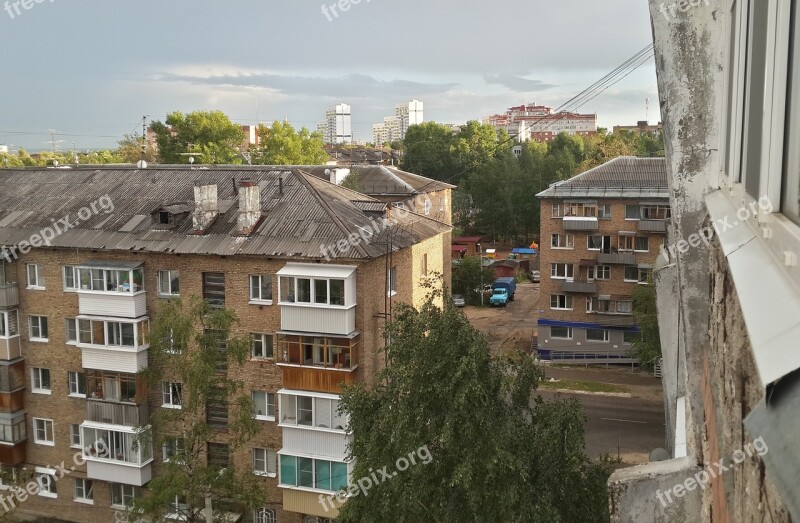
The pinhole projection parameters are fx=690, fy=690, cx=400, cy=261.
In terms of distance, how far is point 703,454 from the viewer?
13.1 ft

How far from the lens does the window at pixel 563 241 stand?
33312 mm

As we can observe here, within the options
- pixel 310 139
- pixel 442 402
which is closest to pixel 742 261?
pixel 442 402

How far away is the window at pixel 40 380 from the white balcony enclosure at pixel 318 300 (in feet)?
28.0

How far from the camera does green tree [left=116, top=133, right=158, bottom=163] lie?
202 feet

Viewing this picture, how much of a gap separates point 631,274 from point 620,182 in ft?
14.4

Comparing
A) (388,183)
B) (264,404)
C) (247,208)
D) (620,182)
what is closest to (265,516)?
(264,404)

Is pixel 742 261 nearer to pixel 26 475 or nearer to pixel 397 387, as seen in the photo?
pixel 397 387

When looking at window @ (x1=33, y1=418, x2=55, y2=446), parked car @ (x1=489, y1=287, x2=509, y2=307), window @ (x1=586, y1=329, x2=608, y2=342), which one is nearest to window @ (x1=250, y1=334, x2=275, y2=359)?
window @ (x1=33, y1=418, x2=55, y2=446)

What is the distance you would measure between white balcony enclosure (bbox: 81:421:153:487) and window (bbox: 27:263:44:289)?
175 inches

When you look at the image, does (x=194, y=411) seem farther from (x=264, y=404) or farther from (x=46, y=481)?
(x=46, y=481)

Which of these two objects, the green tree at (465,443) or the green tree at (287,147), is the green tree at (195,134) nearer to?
the green tree at (287,147)

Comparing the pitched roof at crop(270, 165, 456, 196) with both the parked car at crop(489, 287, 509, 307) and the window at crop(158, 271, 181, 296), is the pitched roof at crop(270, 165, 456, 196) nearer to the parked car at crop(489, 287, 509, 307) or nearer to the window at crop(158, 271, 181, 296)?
the parked car at crop(489, 287, 509, 307)

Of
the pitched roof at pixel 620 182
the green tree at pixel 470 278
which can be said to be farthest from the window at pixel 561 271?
the green tree at pixel 470 278

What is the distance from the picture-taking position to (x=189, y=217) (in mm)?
20719
